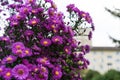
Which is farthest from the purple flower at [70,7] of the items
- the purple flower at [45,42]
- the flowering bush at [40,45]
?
the purple flower at [45,42]

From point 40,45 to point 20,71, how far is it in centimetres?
52

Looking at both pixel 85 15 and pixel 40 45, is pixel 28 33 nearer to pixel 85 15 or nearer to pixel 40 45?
pixel 40 45

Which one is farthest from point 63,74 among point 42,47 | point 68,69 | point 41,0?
point 41,0

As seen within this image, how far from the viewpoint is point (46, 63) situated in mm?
5203

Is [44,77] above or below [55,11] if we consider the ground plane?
below

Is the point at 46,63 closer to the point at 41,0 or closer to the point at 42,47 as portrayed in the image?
the point at 42,47

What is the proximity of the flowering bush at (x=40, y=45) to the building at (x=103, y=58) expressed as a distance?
151 ft

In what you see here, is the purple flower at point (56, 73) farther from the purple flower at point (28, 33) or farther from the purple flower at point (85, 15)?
the purple flower at point (85, 15)

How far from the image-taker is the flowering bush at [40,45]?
507 cm

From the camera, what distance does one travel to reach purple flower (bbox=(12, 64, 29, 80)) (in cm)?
495

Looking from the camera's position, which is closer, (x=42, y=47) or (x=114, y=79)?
(x=42, y=47)

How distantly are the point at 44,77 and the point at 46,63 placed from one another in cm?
22

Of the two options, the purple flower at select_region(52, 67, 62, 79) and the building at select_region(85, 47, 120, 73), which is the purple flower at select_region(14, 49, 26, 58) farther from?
the building at select_region(85, 47, 120, 73)

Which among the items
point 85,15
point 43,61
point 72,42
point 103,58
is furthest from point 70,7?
point 103,58
